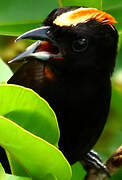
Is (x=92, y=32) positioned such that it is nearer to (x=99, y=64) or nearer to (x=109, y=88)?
(x=99, y=64)

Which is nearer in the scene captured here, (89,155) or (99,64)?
(99,64)

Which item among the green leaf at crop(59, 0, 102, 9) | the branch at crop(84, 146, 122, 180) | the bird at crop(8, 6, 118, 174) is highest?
the green leaf at crop(59, 0, 102, 9)

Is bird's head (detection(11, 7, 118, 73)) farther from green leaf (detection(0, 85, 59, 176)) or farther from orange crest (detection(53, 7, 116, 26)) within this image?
green leaf (detection(0, 85, 59, 176))

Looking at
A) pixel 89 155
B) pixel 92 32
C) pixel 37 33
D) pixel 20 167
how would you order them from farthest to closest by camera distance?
pixel 89 155 → pixel 92 32 → pixel 37 33 → pixel 20 167

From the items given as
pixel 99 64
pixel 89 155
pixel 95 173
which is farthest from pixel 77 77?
pixel 89 155

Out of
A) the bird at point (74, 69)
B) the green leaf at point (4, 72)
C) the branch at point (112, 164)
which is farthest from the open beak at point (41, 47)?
the branch at point (112, 164)

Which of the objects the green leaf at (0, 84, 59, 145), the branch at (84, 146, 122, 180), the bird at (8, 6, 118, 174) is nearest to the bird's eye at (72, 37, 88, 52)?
the bird at (8, 6, 118, 174)

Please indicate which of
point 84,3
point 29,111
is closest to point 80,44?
point 84,3

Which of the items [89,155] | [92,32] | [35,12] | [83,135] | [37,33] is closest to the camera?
[37,33]
